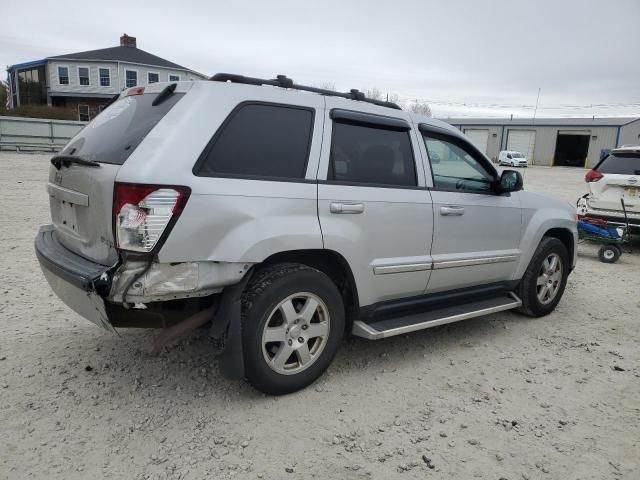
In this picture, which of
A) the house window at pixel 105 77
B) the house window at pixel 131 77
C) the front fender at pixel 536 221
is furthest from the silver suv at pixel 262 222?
the house window at pixel 105 77

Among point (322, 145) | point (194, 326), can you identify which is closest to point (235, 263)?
point (194, 326)

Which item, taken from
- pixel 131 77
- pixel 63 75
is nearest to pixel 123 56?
pixel 131 77

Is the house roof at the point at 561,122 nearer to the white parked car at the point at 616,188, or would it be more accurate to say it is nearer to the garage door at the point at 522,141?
the garage door at the point at 522,141

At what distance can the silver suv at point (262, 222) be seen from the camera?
2.70 metres

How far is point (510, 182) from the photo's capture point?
4359 millimetres

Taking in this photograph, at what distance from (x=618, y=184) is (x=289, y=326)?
7.62 meters

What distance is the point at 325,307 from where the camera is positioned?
3.30 metres

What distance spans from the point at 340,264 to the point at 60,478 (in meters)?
2.03

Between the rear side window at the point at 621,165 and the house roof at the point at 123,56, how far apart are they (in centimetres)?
3769

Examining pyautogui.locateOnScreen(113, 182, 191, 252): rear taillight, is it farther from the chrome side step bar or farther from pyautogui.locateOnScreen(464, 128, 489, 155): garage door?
pyautogui.locateOnScreen(464, 128, 489, 155): garage door

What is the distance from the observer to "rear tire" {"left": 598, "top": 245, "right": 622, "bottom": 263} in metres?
7.81

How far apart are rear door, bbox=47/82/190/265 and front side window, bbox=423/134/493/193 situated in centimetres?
208

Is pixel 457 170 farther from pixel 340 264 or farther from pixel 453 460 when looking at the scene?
pixel 453 460

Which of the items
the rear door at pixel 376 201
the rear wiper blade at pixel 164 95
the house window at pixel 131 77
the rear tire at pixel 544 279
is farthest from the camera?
the house window at pixel 131 77
